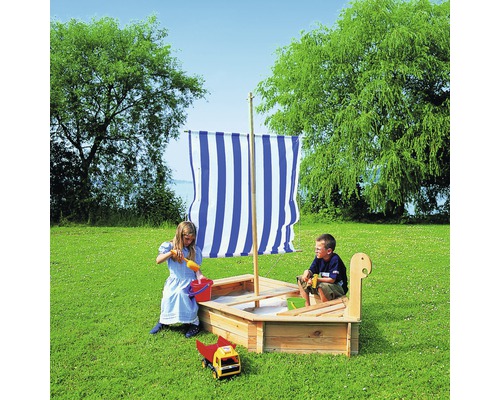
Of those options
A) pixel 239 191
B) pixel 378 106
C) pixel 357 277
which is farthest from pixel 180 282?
pixel 378 106

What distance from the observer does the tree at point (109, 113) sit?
53.3 feet

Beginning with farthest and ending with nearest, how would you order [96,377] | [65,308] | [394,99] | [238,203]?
[394,99], [65,308], [238,203], [96,377]

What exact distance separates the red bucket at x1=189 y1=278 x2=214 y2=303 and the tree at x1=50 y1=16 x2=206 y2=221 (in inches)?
441

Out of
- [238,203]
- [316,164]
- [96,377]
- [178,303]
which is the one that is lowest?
[96,377]

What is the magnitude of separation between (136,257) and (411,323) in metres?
5.57

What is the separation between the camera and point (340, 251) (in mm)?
9570

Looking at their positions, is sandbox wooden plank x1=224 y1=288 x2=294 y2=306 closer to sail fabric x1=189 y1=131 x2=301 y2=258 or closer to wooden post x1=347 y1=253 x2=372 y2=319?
sail fabric x1=189 y1=131 x2=301 y2=258

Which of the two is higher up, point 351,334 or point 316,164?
point 316,164

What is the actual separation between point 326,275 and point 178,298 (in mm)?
1531

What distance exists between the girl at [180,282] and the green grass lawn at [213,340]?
160 mm

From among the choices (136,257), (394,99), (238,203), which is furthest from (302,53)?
(238,203)

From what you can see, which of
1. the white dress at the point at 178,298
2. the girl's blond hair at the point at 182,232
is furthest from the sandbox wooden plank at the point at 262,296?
the girl's blond hair at the point at 182,232

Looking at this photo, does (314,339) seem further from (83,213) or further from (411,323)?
(83,213)

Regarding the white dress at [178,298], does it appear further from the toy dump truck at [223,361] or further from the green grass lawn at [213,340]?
the toy dump truck at [223,361]
